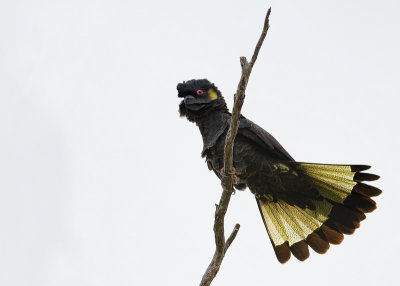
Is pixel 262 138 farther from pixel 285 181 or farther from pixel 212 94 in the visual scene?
pixel 212 94

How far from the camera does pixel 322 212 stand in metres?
7.61

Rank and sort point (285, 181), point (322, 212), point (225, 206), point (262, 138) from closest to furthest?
point (225, 206) < point (262, 138) < point (285, 181) < point (322, 212)

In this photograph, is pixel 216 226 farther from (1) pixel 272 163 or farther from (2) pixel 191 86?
(2) pixel 191 86

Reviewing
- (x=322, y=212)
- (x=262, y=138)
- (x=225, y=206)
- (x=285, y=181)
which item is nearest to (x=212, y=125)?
(x=262, y=138)

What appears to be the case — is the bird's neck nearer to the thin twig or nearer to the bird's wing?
the bird's wing

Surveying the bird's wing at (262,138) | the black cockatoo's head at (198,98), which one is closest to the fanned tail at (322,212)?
the bird's wing at (262,138)

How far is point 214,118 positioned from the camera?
7504 millimetres

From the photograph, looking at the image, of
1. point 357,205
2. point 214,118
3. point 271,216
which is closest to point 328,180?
point 357,205

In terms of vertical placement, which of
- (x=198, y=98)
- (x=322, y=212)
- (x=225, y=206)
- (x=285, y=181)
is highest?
(x=198, y=98)

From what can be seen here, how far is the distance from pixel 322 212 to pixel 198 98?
2229mm

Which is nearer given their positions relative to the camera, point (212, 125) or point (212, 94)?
point (212, 125)

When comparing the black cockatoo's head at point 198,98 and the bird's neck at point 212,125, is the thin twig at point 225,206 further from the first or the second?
the black cockatoo's head at point 198,98

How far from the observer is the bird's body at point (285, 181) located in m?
7.19

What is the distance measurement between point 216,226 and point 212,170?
1.73m
